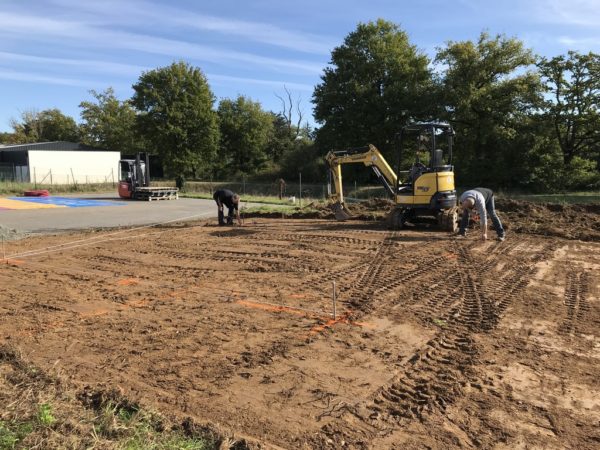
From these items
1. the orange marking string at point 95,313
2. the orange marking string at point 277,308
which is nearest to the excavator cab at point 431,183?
the orange marking string at point 277,308

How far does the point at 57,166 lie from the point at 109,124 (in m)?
19.7

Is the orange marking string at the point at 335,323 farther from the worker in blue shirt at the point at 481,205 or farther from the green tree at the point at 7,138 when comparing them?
the green tree at the point at 7,138

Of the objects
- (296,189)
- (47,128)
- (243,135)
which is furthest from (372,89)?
(47,128)

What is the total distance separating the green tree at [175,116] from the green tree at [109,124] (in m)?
17.3

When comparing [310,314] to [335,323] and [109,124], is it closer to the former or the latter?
[335,323]

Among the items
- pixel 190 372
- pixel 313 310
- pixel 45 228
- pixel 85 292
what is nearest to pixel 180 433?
pixel 190 372

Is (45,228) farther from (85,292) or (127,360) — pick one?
(127,360)

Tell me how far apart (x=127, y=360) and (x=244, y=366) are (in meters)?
1.22

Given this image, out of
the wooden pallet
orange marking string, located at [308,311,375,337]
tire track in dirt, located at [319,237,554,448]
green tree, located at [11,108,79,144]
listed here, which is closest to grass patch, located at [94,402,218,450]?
tire track in dirt, located at [319,237,554,448]

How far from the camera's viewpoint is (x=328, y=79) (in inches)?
1503

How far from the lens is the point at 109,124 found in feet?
203

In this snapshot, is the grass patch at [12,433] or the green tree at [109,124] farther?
the green tree at [109,124]

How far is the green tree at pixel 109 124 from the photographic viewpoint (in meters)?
60.9

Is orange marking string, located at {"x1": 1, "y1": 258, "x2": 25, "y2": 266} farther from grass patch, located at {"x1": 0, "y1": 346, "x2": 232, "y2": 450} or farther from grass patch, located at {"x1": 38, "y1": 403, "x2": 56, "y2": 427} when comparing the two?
grass patch, located at {"x1": 38, "y1": 403, "x2": 56, "y2": 427}
